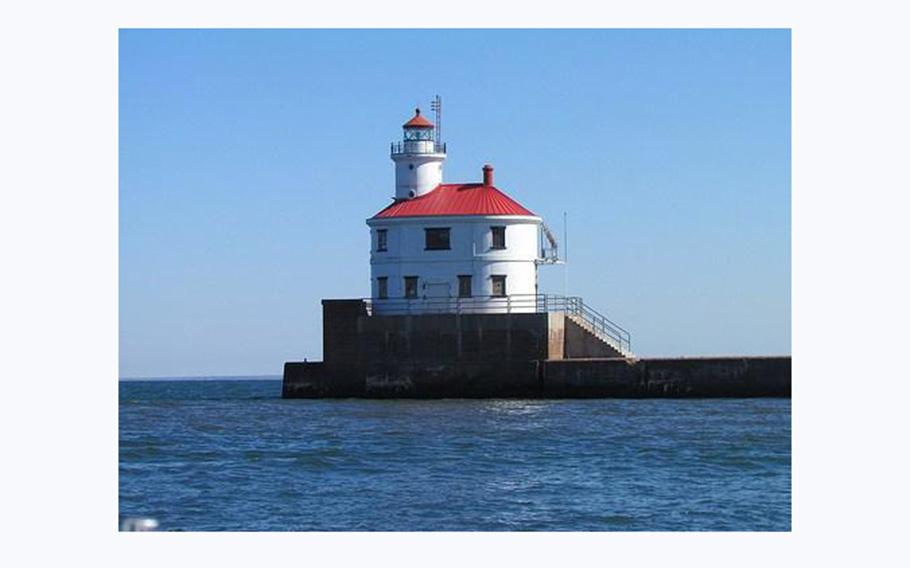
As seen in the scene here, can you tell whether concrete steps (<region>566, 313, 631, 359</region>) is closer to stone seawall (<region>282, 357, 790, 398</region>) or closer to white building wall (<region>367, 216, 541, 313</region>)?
white building wall (<region>367, 216, 541, 313</region>)

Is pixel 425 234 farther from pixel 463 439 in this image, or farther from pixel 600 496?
pixel 600 496

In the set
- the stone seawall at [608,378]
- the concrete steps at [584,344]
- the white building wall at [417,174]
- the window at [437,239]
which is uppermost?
the white building wall at [417,174]

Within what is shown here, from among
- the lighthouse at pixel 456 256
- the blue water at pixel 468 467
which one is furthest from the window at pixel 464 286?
the blue water at pixel 468 467

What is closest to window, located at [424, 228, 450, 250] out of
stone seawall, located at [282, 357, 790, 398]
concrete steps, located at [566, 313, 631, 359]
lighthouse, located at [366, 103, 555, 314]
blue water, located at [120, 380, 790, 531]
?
lighthouse, located at [366, 103, 555, 314]

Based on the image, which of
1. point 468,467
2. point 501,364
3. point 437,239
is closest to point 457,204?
point 437,239

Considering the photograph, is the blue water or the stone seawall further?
the stone seawall

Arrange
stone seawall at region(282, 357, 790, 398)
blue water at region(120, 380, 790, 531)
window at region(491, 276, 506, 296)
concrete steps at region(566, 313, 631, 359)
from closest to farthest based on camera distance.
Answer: blue water at region(120, 380, 790, 531), stone seawall at region(282, 357, 790, 398), concrete steps at region(566, 313, 631, 359), window at region(491, 276, 506, 296)

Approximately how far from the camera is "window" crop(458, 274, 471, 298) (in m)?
45.2

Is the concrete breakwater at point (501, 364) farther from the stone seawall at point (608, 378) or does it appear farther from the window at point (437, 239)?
the window at point (437, 239)

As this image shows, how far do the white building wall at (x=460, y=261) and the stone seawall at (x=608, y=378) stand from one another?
207cm

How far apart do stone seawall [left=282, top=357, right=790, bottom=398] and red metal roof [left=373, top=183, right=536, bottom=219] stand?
4051mm

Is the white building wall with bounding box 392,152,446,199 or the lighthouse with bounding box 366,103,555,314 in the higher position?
the white building wall with bounding box 392,152,446,199

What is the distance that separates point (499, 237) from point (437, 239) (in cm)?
151

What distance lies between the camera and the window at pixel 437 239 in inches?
1784
